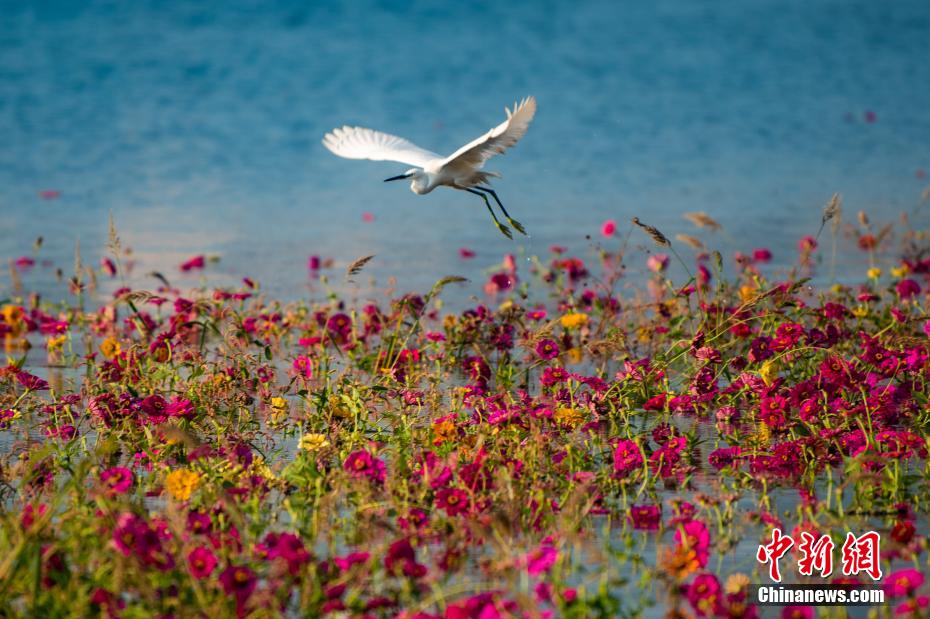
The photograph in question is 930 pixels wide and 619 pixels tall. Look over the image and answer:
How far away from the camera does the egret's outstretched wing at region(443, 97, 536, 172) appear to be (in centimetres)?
423

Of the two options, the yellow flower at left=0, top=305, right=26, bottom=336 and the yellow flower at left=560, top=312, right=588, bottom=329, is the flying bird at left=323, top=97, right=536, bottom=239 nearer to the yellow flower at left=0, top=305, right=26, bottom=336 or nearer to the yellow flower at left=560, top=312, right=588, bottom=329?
the yellow flower at left=560, top=312, right=588, bottom=329

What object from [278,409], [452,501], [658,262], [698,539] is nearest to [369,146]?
[658,262]

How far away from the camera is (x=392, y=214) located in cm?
1291

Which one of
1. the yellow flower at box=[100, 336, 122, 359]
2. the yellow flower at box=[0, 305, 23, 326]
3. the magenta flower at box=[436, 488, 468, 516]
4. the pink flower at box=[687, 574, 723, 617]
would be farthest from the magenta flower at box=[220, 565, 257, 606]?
the yellow flower at box=[0, 305, 23, 326]

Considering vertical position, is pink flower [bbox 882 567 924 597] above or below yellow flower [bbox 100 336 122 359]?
below

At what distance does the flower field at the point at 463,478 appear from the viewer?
2494 millimetres

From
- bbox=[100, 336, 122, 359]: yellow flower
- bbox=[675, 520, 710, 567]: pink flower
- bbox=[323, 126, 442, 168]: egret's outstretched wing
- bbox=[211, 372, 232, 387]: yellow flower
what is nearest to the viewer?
bbox=[675, 520, 710, 567]: pink flower

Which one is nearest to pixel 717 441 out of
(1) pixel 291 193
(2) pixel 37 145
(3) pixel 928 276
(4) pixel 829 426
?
(4) pixel 829 426

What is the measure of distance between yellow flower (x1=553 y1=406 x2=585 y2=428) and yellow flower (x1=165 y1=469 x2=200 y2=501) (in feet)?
3.97

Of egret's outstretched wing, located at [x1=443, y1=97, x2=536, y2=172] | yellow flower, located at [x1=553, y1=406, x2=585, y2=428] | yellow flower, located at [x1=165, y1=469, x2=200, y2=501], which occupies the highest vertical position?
egret's outstretched wing, located at [x1=443, y1=97, x2=536, y2=172]

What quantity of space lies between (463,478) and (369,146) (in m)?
2.87

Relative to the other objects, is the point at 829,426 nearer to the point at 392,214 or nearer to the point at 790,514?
the point at 790,514

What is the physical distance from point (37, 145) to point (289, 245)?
7.98m

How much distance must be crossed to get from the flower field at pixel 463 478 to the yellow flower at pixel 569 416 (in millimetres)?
10
